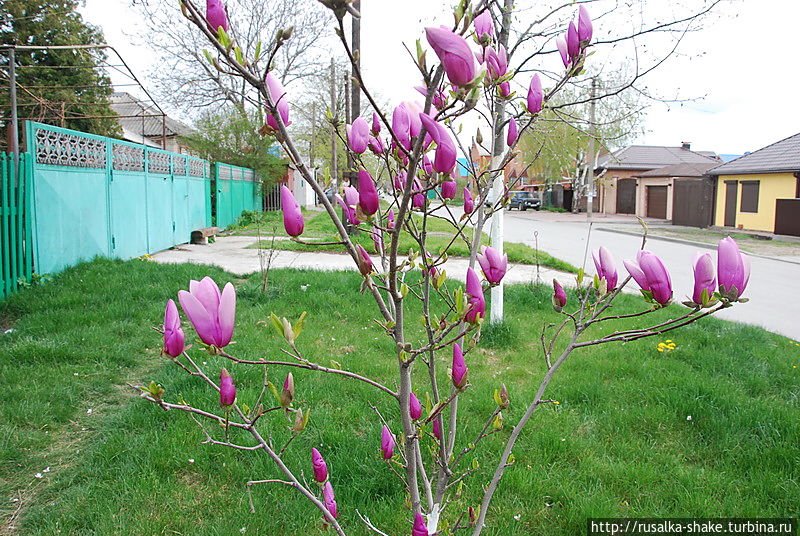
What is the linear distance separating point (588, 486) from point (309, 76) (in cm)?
2591

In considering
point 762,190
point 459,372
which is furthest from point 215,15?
point 762,190

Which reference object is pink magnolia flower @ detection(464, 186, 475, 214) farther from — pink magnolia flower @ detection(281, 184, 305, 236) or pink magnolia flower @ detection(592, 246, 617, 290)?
pink magnolia flower @ detection(281, 184, 305, 236)

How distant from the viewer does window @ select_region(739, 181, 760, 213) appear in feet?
68.7

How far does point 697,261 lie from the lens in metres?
1.29

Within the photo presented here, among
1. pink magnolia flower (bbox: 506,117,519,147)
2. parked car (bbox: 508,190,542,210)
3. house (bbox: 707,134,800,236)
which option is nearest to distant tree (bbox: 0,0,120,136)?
pink magnolia flower (bbox: 506,117,519,147)

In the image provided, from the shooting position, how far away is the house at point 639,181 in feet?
104

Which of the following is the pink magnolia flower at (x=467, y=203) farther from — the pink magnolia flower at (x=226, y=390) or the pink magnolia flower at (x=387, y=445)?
the pink magnolia flower at (x=226, y=390)

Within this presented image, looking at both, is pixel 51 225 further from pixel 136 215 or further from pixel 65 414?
pixel 65 414

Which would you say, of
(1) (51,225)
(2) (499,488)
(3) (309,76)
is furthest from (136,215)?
(3) (309,76)

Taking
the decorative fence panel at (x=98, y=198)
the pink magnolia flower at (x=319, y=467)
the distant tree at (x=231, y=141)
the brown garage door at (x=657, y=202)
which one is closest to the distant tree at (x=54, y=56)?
the distant tree at (x=231, y=141)

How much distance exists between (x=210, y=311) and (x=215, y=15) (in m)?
0.53

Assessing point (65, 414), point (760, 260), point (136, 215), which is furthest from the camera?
point (760, 260)

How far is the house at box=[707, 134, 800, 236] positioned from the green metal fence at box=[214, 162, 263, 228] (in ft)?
57.3

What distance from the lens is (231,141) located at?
21812 mm
